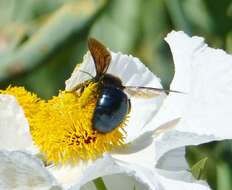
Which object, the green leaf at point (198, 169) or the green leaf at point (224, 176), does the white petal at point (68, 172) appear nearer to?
the green leaf at point (198, 169)

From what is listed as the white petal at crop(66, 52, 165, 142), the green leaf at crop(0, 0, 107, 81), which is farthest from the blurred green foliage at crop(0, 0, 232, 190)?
the white petal at crop(66, 52, 165, 142)

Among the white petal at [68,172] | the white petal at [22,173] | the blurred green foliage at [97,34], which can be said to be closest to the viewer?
the white petal at [22,173]

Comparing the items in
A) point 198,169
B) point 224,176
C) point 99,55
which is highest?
point 99,55

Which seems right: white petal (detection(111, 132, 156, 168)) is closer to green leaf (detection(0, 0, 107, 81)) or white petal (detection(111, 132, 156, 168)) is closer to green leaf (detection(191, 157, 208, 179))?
green leaf (detection(191, 157, 208, 179))

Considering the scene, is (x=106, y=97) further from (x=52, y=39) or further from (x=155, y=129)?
(x=52, y=39)

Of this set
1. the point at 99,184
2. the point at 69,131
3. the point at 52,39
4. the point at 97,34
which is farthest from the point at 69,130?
the point at 97,34

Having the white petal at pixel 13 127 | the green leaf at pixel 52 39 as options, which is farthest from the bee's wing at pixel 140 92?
the green leaf at pixel 52 39
